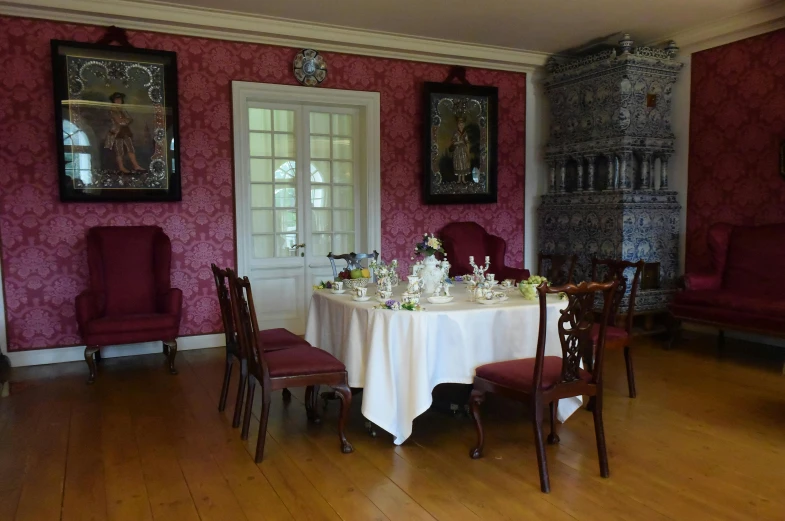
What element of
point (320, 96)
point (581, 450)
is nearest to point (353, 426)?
point (581, 450)

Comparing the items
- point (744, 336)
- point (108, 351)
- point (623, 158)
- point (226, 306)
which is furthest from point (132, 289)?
point (744, 336)

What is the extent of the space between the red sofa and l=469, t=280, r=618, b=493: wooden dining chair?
282 centimetres

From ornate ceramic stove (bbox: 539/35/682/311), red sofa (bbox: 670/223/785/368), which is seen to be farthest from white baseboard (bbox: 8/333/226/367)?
red sofa (bbox: 670/223/785/368)

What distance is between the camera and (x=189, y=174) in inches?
233

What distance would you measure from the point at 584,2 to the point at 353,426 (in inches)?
165

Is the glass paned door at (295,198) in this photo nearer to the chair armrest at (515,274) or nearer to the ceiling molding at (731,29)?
the chair armrest at (515,274)

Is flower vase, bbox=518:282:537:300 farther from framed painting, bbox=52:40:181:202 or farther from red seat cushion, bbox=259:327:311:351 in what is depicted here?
framed painting, bbox=52:40:181:202

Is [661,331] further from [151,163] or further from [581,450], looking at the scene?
[151,163]

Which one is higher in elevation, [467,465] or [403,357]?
[403,357]

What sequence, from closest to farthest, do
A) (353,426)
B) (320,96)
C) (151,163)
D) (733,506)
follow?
(733,506) < (353,426) < (151,163) < (320,96)

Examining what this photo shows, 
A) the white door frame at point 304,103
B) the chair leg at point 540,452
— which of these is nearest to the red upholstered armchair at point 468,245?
the white door frame at point 304,103

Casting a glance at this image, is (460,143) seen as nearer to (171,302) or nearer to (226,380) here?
(171,302)

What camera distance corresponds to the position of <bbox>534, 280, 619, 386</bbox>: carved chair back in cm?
290

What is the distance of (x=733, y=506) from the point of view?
277 cm
